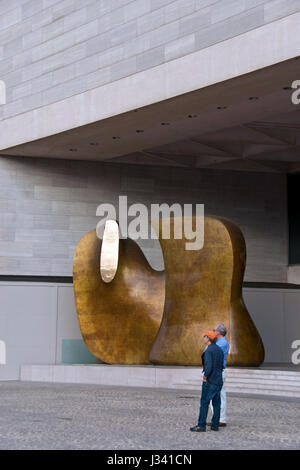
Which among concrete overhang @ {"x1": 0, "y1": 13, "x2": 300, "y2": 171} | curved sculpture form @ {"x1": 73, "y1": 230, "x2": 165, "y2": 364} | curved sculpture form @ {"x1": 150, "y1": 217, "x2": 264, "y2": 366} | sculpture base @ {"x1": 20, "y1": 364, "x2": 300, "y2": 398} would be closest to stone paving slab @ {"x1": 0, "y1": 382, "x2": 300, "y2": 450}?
sculpture base @ {"x1": 20, "y1": 364, "x2": 300, "y2": 398}

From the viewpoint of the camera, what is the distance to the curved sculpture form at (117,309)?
21.7 m

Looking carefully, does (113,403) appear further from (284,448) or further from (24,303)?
(24,303)

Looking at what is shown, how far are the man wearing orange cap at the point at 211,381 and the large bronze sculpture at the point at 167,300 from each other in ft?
27.4

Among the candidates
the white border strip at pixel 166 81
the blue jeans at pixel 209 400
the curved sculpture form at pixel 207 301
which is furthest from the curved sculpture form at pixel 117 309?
the blue jeans at pixel 209 400

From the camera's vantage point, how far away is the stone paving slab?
997cm

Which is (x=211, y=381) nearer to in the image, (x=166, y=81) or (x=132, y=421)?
(x=132, y=421)

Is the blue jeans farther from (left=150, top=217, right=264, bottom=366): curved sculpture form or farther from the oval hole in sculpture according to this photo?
the oval hole in sculpture

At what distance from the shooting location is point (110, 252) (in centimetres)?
2155

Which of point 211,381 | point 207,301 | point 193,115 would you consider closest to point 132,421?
point 211,381

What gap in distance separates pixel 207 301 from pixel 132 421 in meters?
7.89

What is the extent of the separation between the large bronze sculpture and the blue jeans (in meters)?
8.33

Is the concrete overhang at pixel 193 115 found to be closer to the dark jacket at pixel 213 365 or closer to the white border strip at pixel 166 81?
the white border strip at pixel 166 81

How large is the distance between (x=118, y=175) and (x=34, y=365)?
6189mm
